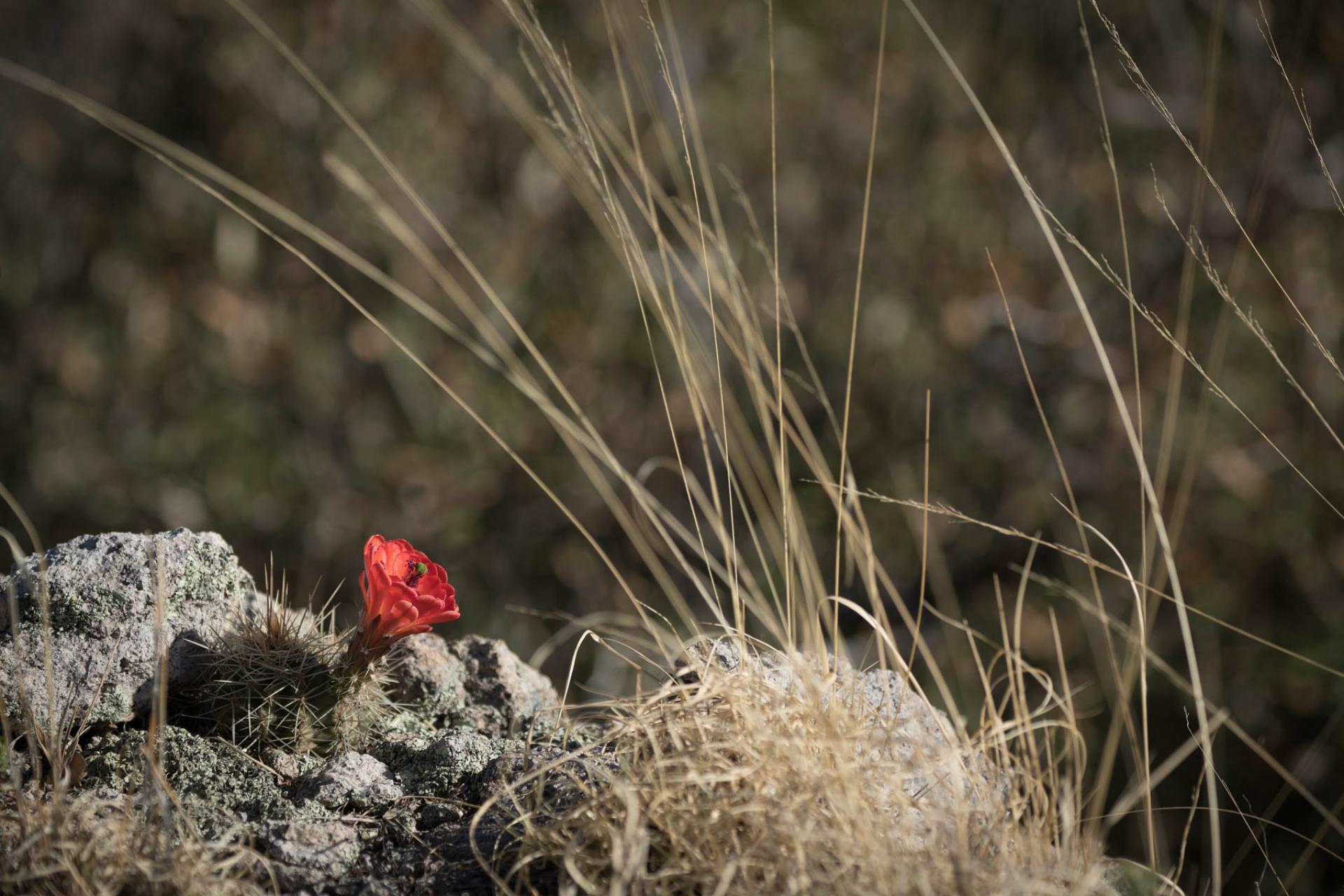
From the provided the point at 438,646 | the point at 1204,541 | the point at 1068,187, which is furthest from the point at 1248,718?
the point at 438,646

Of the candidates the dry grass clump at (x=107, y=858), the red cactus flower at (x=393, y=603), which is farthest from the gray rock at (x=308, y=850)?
the red cactus flower at (x=393, y=603)

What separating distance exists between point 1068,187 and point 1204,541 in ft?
2.98

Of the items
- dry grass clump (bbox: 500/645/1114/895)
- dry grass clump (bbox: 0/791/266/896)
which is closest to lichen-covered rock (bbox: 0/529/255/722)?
dry grass clump (bbox: 0/791/266/896)

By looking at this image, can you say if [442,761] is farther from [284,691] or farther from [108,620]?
[108,620]

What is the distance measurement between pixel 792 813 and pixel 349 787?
29cm

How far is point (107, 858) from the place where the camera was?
1.90 feet

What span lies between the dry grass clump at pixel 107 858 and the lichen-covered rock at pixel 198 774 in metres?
0.07

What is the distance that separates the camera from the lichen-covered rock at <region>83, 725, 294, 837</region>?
0.69m

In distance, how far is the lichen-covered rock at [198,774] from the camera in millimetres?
689

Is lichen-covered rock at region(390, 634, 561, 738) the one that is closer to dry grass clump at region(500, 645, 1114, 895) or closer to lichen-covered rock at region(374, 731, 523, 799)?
lichen-covered rock at region(374, 731, 523, 799)

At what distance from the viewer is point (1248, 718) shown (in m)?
2.56

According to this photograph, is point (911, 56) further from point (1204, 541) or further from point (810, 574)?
point (810, 574)

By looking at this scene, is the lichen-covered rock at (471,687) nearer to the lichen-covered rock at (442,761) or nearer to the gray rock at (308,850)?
the lichen-covered rock at (442,761)

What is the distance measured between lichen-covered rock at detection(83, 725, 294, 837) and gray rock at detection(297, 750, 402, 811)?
0.06 feet
